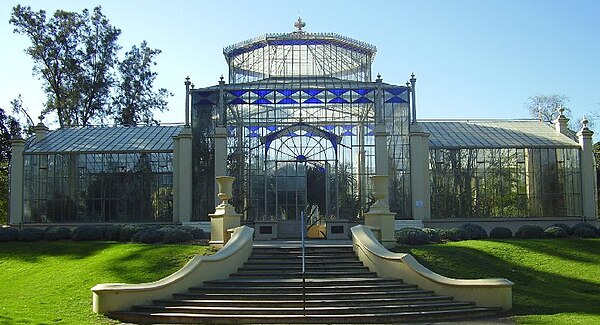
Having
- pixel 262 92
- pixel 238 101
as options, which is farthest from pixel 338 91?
pixel 238 101

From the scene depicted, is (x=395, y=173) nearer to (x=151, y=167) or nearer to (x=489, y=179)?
(x=489, y=179)

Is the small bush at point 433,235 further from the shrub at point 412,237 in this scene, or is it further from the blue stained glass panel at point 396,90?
the blue stained glass panel at point 396,90

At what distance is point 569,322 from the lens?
48.4ft

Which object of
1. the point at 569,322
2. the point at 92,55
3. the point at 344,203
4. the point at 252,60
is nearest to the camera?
the point at 569,322

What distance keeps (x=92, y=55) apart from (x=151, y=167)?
55.5 ft

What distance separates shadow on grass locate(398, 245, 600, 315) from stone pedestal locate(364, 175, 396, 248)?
0.92 metres

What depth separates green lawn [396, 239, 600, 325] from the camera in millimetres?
16734

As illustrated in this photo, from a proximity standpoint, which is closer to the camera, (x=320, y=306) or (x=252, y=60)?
(x=320, y=306)

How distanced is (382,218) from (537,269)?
503cm

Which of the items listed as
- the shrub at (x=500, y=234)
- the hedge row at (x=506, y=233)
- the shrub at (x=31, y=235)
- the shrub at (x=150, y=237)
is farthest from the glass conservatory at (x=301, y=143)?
the shrub at (x=31, y=235)

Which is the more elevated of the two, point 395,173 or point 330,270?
point 395,173

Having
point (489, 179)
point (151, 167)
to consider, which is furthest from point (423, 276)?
point (151, 167)

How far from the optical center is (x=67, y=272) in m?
20.9

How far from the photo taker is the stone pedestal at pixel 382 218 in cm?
2273
